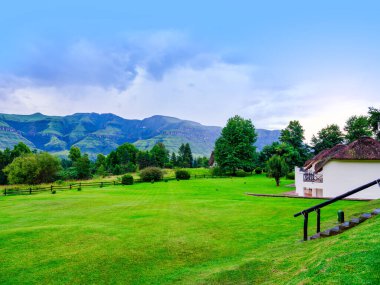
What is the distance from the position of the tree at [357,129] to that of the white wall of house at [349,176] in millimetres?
37499

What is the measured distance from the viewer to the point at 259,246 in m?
11.3

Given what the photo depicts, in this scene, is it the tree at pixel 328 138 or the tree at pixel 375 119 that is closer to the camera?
the tree at pixel 375 119

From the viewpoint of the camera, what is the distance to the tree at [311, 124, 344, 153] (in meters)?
70.5

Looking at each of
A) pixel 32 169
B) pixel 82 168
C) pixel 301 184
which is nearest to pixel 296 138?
pixel 301 184

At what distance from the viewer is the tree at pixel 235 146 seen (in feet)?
241

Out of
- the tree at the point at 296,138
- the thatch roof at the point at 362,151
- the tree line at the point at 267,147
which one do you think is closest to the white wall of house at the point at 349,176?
the thatch roof at the point at 362,151

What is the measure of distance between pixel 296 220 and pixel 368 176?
16703mm

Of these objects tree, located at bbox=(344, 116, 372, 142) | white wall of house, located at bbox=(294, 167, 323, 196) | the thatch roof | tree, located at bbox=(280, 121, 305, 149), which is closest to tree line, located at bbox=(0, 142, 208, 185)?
tree, located at bbox=(280, 121, 305, 149)

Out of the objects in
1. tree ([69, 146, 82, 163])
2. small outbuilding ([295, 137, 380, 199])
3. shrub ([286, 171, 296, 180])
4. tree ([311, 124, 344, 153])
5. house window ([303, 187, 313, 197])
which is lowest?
house window ([303, 187, 313, 197])

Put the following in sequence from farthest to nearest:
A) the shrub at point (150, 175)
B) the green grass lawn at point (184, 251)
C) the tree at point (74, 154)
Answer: the tree at point (74, 154)
the shrub at point (150, 175)
the green grass lawn at point (184, 251)

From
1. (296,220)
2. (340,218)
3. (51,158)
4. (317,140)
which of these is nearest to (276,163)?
(296,220)

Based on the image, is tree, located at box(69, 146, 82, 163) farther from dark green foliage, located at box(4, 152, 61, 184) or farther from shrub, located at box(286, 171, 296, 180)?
shrub, located at box(286, 171, 296, 180)

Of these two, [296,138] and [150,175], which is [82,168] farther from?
[296,138]

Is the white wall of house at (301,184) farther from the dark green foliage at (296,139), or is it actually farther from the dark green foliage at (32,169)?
the dark green foliage at (32,169)
